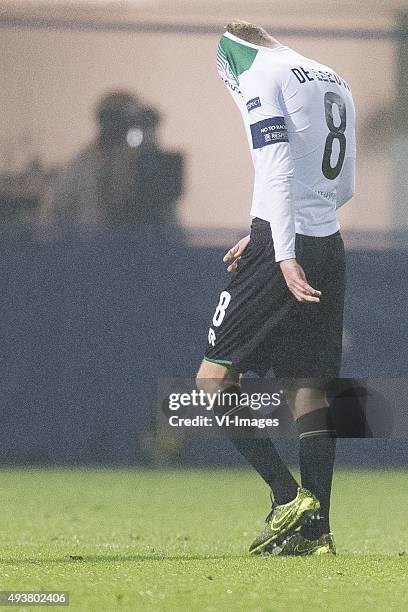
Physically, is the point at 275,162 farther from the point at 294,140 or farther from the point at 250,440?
the point at 250,440

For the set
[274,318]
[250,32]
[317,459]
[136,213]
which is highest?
[250,32]

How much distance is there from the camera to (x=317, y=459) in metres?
3.67

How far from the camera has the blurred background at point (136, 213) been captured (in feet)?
15.0

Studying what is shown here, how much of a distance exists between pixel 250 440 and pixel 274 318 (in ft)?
0.97

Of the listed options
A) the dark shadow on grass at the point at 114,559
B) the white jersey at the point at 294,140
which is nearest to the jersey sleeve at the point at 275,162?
the white jersey at the point at 294,140

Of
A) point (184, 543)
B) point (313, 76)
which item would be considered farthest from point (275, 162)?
point (184, 543)

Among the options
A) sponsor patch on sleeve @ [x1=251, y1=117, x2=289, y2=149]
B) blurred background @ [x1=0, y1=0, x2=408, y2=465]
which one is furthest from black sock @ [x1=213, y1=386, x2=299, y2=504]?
blurred background @ [x1=0, y1=0, x2=408, y2=465]

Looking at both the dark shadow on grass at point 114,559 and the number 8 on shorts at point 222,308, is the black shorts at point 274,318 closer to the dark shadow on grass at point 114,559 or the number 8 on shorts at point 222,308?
the number 8 on shorts at point 222,308

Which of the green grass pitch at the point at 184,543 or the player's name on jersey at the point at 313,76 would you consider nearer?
the green grass pitch at the point at 184,543

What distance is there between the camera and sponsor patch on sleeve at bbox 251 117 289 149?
3.59m

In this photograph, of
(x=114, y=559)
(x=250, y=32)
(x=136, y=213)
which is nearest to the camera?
(x=114, y=559)

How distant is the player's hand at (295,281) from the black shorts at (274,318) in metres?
0.02

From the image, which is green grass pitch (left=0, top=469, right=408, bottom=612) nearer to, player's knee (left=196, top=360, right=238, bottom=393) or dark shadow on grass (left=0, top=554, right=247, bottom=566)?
A: dark shadow on grass (left=0, top=554, right=247, bottom=566)

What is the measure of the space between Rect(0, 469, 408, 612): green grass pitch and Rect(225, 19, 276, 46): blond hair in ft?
3.96
